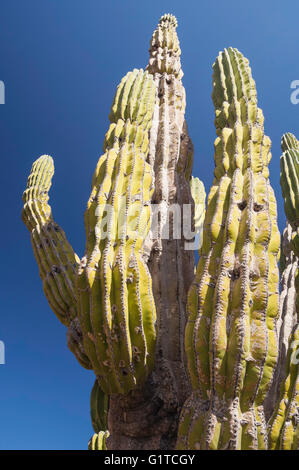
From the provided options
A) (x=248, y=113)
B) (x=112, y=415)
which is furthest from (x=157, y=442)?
(x=248, y=113)

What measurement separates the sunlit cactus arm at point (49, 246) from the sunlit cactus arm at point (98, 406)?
0.80 meters

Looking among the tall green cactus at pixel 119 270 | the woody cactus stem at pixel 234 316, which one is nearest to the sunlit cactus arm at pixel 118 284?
the tall green cactus at pixel 119 270

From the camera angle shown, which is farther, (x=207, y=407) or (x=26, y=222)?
(x=26, y=222)

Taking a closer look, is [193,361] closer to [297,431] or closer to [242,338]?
[242,338]

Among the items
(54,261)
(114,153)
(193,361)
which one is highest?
(114,153)

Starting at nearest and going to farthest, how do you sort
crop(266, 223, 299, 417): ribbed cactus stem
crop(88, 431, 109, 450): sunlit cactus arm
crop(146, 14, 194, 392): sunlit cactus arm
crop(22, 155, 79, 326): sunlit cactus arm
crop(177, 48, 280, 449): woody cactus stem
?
crop(177, 48, 280, 449): woody cactus stem < crop(146, 14, 194, 392): sunlit cactus arm < crop(266, 223, 299, 417): ribbed cactus stem < crop(88, 431, 109, 450): sunlit cactus arm < crop(22, 155, 79, 326): sunlit cactus arm

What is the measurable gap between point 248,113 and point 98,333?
1786 mm

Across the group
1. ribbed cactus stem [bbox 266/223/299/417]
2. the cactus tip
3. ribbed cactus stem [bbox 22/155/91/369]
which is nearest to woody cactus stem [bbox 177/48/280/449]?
ribbed cactus stem [bbox 266/223/299/417]

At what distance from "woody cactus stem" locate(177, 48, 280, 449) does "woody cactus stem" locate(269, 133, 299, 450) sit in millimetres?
416

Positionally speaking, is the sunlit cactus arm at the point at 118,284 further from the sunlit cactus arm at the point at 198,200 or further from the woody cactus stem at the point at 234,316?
the sunlit cactus arm at the point at 198,200

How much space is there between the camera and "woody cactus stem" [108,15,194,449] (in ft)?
7.70

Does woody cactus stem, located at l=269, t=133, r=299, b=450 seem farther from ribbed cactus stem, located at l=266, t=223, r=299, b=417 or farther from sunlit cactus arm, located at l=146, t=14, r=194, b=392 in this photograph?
sunlit cactus arm, located at l=146, t=14, r=194, b=392

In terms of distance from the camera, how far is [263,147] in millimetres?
2525

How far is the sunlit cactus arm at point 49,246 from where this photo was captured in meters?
3.46
